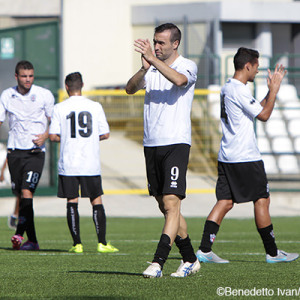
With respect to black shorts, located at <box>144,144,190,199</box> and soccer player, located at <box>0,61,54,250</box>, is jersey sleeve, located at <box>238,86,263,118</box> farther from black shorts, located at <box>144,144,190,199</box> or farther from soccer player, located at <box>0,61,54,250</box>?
soccer player, located at <box>0,61,54,250</box>

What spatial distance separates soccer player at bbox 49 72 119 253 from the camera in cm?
916

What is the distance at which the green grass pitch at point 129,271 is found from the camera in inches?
230

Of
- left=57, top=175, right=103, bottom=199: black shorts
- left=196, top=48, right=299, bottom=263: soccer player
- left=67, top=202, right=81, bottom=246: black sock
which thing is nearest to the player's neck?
left=196, top=48, right=299, bottom=263: soccer player

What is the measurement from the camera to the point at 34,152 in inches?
387

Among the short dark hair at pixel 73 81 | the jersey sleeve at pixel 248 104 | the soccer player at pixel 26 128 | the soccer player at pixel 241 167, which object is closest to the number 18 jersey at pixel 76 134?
the short dark hair at pixel 73 81

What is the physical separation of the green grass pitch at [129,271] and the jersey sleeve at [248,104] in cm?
140

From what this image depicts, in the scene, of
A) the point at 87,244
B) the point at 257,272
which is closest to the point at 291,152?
the point at 87,244

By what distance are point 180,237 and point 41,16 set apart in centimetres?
2046

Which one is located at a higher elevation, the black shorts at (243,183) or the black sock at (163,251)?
the black shorts at (243,183)

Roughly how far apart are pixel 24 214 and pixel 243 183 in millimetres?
2867

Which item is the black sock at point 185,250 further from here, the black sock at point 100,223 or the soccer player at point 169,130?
the black sock at point 100,223

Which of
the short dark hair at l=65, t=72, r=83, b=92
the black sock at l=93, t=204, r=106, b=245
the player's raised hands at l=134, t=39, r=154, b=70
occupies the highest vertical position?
the player's raised hands at l=134, t=39, r=154, b=70

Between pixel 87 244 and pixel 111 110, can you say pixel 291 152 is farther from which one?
pixel 87 244

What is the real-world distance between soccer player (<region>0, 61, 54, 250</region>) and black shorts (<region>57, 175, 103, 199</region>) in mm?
648
